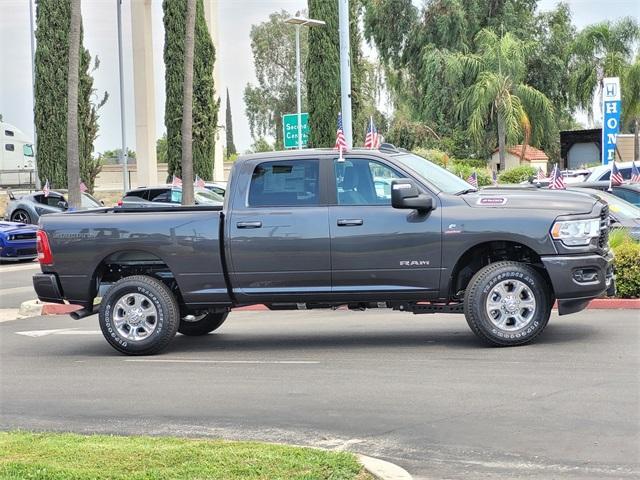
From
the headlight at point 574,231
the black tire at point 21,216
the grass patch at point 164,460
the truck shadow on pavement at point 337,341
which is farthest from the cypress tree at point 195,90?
the grass patch at point 164,460

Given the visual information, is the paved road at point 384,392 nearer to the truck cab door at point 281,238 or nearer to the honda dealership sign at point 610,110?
the truck cab door at point 281,238

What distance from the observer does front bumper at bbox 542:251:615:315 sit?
9.84m

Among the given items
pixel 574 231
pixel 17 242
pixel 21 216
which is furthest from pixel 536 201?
pixel 21 216

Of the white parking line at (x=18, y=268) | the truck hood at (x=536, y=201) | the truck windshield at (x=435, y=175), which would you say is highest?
the truck windshield at (x=435, y=175)

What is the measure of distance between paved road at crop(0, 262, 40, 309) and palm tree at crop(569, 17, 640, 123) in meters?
34.8

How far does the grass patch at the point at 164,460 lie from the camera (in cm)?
592

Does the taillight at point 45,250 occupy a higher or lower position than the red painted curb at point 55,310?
higher

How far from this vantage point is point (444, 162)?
1681 inches

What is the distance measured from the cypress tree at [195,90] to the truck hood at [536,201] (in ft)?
97.6

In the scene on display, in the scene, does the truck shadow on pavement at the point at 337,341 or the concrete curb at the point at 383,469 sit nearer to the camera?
the concrete curb at the point at 383,469

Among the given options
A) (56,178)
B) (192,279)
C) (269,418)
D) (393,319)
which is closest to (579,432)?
(269,418)

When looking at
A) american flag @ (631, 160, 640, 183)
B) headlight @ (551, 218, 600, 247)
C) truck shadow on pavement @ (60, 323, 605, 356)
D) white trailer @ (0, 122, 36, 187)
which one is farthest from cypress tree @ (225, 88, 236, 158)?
headlight @ (551, 218, 600, 247)

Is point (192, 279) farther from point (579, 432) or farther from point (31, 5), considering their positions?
point (31, 5)

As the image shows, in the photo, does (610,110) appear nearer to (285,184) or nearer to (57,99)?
(285,184)
